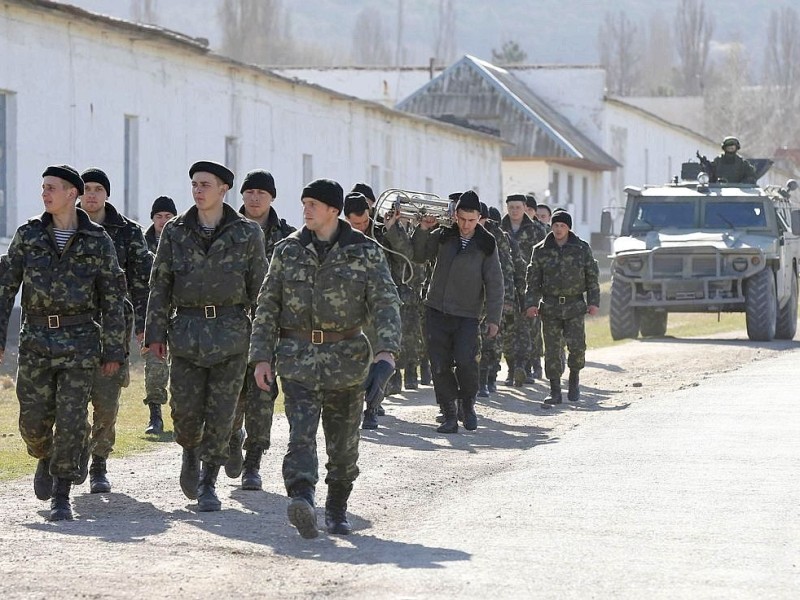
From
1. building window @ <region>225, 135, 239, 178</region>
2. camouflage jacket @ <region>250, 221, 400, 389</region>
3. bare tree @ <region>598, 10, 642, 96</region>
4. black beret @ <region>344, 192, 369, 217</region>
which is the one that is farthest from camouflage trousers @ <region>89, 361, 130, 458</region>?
bare tree @ <region>598, 10, 642, 96</region>

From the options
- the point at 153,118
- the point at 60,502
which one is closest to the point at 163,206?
the point at 60,502

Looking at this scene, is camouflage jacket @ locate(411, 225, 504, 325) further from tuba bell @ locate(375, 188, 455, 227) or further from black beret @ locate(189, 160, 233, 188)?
black beret @ locate(189, 160, 233, 188)

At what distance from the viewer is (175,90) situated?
2931 centimetres

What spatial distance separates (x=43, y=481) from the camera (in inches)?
374

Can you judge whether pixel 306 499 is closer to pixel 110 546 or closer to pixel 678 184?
pixel 110 546

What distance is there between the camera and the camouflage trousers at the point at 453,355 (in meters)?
13.6

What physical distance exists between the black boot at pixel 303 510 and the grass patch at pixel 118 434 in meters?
3.24

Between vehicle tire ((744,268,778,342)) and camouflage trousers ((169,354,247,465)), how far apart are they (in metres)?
15.7

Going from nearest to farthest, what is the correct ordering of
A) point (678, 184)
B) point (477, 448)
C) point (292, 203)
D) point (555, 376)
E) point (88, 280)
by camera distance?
point (88, 280) → point (477, 448) → point (555, 376) → point (678, 184) → point (292, 203)

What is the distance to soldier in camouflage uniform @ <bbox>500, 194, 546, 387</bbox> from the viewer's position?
18109 mm

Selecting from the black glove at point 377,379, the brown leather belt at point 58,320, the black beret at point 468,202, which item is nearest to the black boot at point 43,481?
the brown leather belt at point 58,320

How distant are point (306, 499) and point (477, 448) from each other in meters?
4.51

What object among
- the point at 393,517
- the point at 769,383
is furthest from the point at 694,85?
the point at 393,517

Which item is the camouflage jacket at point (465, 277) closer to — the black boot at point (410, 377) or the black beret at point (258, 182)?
the black beret at point (258, 182)
